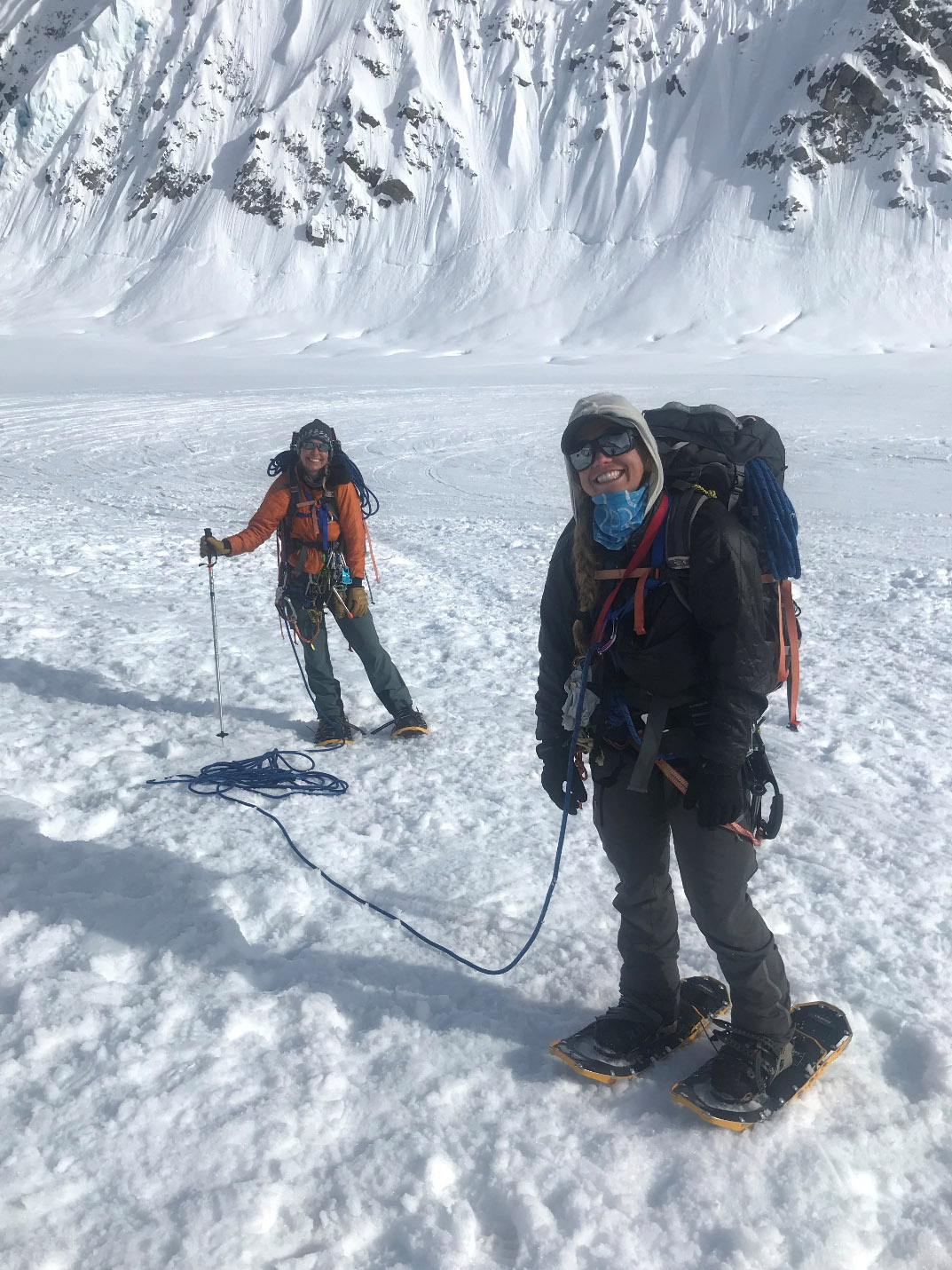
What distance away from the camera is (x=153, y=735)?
225 inches

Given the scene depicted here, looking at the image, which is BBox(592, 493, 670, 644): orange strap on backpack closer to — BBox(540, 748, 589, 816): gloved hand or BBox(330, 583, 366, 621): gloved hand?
BBox(540, 748, 589, 816): gloved hand

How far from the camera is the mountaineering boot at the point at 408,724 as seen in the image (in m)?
5.67

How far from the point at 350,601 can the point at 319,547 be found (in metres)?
0.36

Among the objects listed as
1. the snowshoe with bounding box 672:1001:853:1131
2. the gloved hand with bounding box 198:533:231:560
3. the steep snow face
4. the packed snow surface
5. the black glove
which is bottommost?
the packed snow surface

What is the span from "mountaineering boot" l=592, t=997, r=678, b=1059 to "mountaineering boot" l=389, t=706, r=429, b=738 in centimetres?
279

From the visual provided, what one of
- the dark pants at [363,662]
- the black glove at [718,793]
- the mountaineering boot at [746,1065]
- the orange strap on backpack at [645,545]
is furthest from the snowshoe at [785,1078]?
the dark pants at [363,662]

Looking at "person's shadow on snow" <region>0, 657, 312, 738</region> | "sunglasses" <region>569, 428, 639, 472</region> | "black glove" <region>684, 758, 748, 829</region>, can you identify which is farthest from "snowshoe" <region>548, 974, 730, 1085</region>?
"person's shadow on snow" <region>0, 657, 312, 738</region>

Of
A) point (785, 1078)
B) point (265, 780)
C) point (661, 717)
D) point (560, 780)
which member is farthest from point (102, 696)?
point (785, 1078)

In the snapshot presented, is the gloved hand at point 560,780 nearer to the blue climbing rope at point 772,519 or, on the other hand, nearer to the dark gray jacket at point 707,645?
the dark gray jacket at point 707,645

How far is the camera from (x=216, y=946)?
3.62 metres

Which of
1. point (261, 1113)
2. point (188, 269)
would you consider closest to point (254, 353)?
point (188, 269)

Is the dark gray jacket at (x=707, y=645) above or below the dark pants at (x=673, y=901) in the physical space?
above

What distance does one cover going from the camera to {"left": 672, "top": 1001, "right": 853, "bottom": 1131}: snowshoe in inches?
107

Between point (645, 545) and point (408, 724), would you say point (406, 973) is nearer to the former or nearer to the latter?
point (645, 545)
